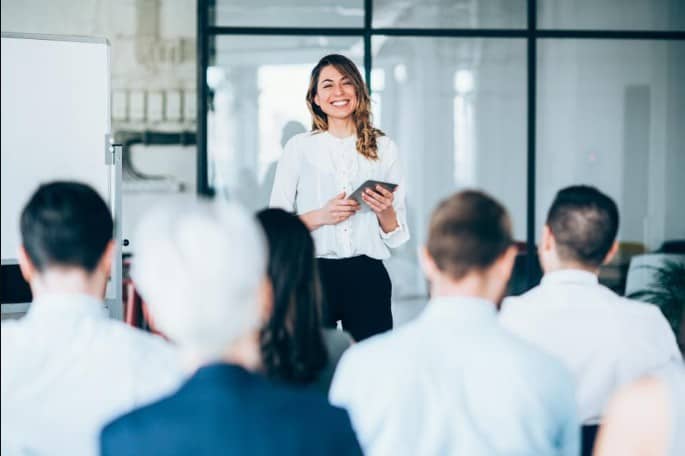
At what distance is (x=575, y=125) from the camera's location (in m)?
6.95

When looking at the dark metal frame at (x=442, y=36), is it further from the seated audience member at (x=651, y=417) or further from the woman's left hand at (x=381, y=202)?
the seated audience member at (x=651, y=417)

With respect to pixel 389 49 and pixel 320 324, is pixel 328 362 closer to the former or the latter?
pixel 320 324

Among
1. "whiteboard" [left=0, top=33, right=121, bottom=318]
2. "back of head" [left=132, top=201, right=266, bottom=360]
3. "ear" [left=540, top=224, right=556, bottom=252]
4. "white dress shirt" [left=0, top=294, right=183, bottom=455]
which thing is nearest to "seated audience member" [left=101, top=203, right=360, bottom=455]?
"back of head" [left=132, top=201, right=266, bottom=360]

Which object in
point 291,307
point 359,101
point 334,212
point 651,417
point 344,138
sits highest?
point 359,101

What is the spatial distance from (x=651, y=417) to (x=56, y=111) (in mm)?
3471

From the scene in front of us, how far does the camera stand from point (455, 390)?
191cm

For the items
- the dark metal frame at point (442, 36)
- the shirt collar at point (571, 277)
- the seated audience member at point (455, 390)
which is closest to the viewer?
the seated audience member at point (455, 390)

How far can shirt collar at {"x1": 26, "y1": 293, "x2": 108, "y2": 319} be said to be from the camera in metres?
2.07

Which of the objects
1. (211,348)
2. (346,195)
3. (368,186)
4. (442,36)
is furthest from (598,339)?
(442,36)

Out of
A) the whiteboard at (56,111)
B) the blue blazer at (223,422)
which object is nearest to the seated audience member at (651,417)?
the blue blazer at (223,422)

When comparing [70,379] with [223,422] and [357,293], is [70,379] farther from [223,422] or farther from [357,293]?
[357,293]

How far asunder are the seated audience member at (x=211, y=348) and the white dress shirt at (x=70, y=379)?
1.95ft

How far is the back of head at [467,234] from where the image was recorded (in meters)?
2.03

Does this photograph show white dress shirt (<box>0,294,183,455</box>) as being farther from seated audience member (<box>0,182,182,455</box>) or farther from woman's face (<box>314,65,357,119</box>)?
woman's face (<box>314,65,357,119</box>)
